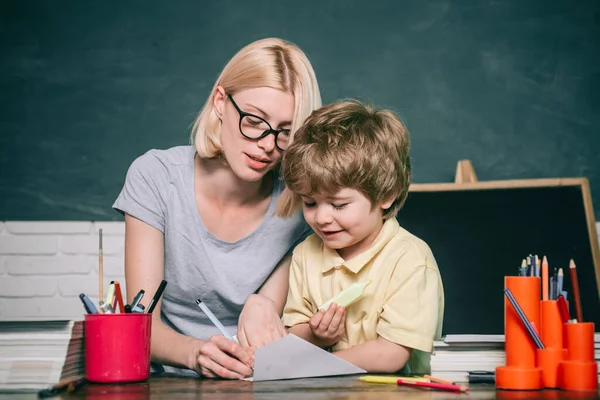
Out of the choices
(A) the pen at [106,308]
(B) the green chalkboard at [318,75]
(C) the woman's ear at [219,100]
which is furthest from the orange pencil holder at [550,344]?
(B) the green chalkboard at [318,75]

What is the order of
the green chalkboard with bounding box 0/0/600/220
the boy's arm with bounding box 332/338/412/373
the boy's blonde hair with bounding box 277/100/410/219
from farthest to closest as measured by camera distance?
the green chalkboard with bounding box 0/0/600/220
the boy's blonde hair with bounding box 277/100/410/219
the boy's arm with bounding box 332/338/412/373

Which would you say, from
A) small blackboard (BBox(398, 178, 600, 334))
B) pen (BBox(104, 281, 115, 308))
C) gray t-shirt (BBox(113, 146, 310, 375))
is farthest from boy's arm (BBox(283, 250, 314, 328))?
small blackboard (BBox(398, 178, 600, 334))

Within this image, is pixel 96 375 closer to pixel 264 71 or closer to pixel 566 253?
pixel 264 71

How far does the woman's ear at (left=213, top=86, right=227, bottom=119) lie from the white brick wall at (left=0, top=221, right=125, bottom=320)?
3.82 ft

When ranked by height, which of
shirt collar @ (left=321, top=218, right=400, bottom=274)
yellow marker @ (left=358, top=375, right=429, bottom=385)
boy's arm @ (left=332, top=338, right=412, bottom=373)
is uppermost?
shirt collar @ (left=321, top=218, right=400, bottom=274)

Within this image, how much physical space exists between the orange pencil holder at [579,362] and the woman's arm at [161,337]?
19.9 inches

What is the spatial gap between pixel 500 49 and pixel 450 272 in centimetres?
89

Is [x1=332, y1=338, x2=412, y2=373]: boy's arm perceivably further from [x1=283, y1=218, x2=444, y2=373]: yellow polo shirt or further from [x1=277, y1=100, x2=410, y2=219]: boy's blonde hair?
[x1=277, y1=100, x2=410, y2=219]: boy's blonde hair

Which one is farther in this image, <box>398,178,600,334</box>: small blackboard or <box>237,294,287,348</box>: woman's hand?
<box>398,178,600,334</box>: small blackboard

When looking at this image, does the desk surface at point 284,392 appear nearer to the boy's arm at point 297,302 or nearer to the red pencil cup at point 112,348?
the red pencil cup at point 112,348

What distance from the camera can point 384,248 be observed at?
1441 millimetres

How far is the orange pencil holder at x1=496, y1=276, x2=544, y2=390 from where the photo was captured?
1.02 m

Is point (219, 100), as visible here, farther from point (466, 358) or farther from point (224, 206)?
point (466, 358)

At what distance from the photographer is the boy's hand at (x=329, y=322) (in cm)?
127
